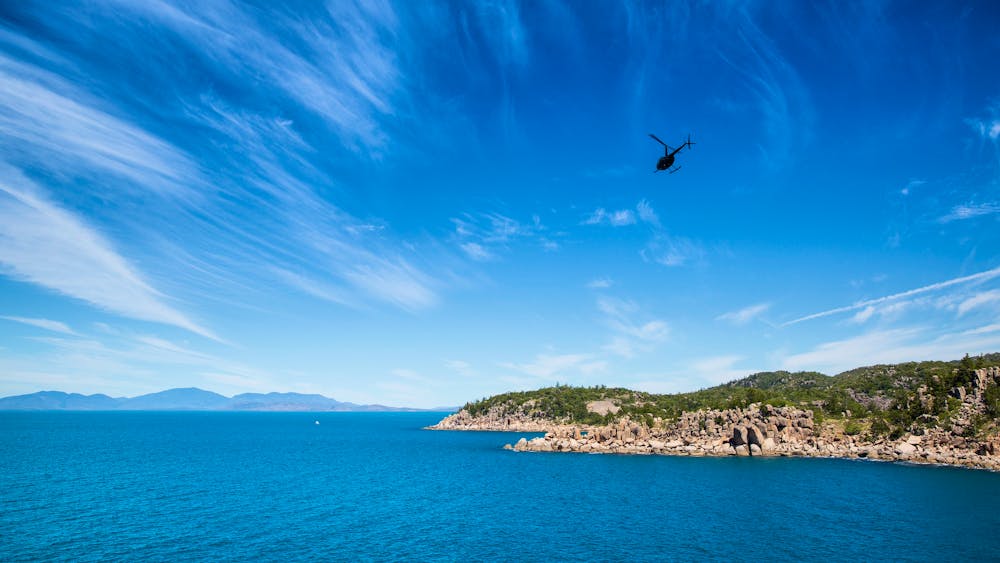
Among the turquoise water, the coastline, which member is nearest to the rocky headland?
the coastline

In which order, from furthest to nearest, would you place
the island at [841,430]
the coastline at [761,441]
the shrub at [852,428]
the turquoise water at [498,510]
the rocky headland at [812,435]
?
the shrub at [852,428], the island at [841,430], the rocky headland at [812,435], the coastline at [761,441], the turquoise water at [498,510]

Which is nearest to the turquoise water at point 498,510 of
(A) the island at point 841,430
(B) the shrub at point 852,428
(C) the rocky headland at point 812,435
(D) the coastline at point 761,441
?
(D) the coastline at point 761,441

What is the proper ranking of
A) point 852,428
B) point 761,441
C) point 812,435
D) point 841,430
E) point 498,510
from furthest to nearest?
point 841,430 → point 852,428 → point 812,435 → point 761,441 → point 498,510

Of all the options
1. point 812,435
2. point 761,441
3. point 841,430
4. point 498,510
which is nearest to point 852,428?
point 841,430

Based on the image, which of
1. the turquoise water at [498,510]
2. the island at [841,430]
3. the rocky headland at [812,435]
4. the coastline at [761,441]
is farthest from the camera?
the island at [841,430]

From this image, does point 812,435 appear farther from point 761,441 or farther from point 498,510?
point 498,510

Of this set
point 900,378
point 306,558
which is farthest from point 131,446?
point 900,378

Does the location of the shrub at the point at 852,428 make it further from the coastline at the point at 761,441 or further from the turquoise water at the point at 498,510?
the turquoise water at the point at 498,510
